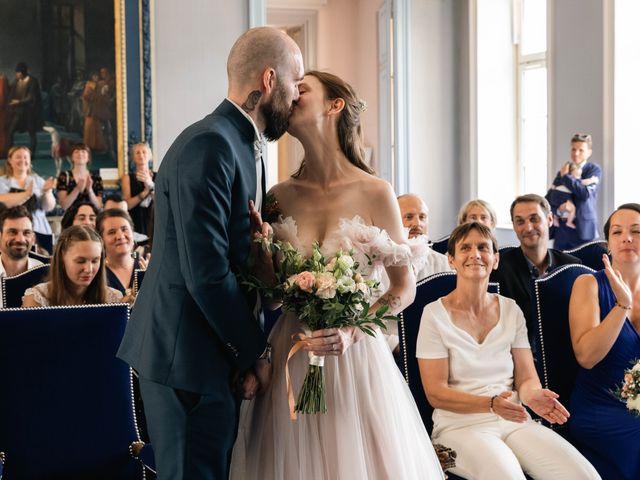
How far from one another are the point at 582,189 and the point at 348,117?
6.46 m

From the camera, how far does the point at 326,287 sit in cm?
235

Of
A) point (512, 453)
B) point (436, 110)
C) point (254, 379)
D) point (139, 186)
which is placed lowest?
point (512, 453)

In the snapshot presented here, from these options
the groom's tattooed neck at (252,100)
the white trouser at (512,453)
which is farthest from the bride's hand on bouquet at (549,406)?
the groom's tattooed neck at (252,100)

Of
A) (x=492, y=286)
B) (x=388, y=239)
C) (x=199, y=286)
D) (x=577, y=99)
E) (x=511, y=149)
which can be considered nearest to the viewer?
(x=199, y=286)

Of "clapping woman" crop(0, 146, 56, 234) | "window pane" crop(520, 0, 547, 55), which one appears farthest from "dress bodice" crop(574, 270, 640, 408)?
"window pane" crop(520, 0, 547, 55)

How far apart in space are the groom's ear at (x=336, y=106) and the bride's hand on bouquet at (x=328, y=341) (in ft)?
Result: 2.27

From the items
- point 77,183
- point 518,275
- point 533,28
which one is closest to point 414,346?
Result: point 518,275

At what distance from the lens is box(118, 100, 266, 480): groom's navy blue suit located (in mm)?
2273

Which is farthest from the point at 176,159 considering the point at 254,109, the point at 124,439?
the point at 124,439

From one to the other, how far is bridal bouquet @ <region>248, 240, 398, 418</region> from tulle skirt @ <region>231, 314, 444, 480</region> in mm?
92

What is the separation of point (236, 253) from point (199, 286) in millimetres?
193

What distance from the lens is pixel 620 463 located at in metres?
3.38

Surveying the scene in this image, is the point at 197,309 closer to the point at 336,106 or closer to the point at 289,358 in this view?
the point at 289,358

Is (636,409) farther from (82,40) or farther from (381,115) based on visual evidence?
(381,115)
